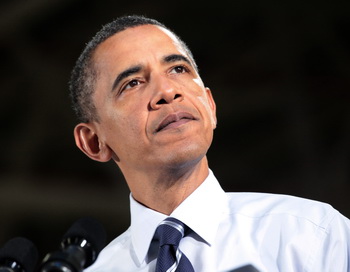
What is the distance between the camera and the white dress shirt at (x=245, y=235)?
1.44 meters

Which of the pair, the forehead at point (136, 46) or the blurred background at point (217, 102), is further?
the blurred background at point (217, 102)

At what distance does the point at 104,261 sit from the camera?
5.83ft

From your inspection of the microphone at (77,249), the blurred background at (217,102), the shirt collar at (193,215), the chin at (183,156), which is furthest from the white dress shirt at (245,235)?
the blurred background at (217,102)

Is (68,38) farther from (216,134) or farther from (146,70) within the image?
(146,70)

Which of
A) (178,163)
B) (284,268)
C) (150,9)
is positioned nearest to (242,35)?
(150,9)

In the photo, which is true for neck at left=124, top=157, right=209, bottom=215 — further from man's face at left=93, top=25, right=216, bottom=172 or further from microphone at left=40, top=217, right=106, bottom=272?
microphone at left=40, top=217, right=106, bottom=272

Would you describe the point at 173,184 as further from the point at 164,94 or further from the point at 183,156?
the point at 164,94

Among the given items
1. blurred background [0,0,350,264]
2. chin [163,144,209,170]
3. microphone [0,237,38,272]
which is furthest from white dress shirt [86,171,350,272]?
blurred background [0,0,350,264]

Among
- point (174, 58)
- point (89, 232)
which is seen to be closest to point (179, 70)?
point (174, 58)

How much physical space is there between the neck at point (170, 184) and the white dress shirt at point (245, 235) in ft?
0.08

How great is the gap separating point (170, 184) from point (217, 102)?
3.08 ft

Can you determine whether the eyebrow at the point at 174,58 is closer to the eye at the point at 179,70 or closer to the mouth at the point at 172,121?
the eye at the point at 179,70

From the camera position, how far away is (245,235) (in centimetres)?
157

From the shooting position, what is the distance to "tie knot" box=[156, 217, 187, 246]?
149cm
